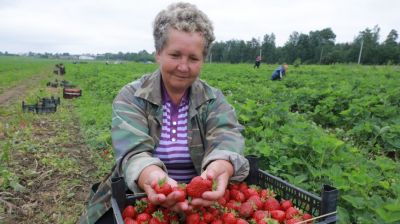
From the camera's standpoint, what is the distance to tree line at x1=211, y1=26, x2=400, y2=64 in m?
54.9

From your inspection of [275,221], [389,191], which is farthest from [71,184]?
[389,191]

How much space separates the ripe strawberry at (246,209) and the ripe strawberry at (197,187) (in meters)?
0.43

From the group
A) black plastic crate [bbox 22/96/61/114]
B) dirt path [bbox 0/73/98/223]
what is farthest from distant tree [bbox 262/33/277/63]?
dirt path [bbox 0/73/98/223]

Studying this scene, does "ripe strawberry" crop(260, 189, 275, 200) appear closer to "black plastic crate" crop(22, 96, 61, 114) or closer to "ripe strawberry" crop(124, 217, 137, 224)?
"ripe strawberry" crop(124, 217, 137, 224)

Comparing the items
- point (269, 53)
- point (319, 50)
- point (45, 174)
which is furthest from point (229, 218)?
point (269, 53)

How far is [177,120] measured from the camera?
2480 millimetres

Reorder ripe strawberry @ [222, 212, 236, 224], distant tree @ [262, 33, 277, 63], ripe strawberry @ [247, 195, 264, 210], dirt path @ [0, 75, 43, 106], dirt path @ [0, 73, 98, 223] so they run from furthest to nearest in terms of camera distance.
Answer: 1. distant tree @ [262, 33, 277, 63]
2. dirt path @ [0, 75, 43, 106]
3. dirt path @ [0, 73, 98, 223]
4. ripe strawberry @ [247, 195, 264, 210]
5. ripe strawberry @ [222, 212, 236, 224]

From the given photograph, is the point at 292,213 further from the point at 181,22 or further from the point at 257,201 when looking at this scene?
the point at 181,22

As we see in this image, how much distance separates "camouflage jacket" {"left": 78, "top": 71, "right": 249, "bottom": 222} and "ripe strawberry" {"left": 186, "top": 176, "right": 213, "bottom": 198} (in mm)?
336

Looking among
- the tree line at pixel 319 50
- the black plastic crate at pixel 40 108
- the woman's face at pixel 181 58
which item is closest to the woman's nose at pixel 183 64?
the woman's face at pixel 181 58

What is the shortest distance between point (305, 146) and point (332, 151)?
0.29 meters

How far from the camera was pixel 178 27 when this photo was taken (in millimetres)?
2127

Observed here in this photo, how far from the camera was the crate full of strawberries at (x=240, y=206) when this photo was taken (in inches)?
74.8

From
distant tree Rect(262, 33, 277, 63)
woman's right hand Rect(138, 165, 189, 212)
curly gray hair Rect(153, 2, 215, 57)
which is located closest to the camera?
woman's right hand Rect(138, 165, 189, 212)
